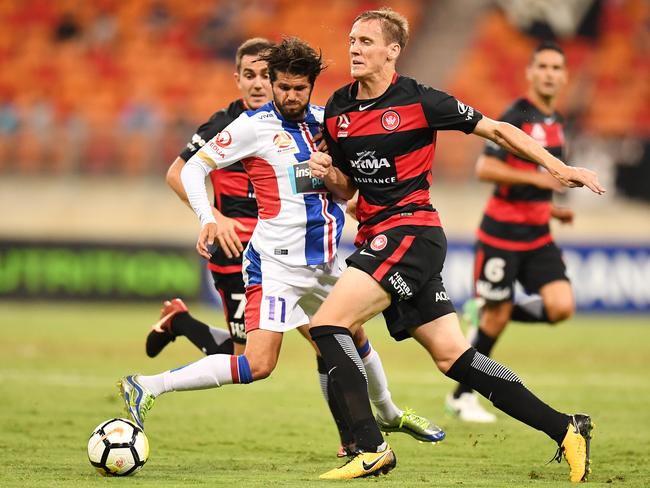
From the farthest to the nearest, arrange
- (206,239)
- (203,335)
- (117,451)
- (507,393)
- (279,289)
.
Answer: (203,335)
(279,289)
(206,239)
(507,393)
(117,451)

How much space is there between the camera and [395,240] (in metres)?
5.77

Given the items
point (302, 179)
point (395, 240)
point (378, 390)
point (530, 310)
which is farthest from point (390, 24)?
point (530, 310)

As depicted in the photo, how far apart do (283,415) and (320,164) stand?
10.4ft

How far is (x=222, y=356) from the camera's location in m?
6.10

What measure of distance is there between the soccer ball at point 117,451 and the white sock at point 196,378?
0.36 m

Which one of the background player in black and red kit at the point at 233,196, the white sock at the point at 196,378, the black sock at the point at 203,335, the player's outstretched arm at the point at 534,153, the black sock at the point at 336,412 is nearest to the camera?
the player's outstretched arm at the point at 534,153

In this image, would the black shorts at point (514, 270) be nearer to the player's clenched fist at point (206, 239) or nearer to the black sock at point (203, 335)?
the black sock at point (203, 335)

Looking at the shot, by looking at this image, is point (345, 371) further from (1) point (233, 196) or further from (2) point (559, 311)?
(2) point (559, 311)

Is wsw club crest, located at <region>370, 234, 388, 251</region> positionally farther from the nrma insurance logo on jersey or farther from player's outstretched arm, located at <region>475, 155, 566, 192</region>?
player's outstretched arm, located at <region>475, 155, 566, 192</region>

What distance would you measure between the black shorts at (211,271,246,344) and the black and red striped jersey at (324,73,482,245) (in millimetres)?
1482

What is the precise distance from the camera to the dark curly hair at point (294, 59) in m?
5.90

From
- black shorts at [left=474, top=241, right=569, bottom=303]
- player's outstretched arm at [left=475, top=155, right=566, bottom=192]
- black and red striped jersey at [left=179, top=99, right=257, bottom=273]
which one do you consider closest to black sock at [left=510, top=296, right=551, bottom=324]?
black shorts at [left=474, top=241, right=569, bottom=303]

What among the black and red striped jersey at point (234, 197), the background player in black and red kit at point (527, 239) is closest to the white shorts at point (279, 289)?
the black and red striped jersey at point (234, 197)

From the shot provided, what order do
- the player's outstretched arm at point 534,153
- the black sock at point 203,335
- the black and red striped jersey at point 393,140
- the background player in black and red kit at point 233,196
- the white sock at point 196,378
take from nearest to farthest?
the player's outstretched arm at point 534,153 → the black and red striped jersey at point 393,140 → the white sock at point 196,378 → the background player in black and red kit at point 233,196 → the black sock at point 203,335
